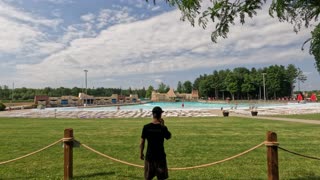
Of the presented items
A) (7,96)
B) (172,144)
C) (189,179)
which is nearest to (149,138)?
(189,179)

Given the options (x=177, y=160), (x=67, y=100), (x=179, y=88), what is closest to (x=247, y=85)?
(x=179, y=88)

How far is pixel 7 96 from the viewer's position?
516 ft

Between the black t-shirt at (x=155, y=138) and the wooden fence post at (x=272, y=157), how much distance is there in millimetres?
2226

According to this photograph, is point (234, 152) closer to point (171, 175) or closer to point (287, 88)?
point (171, 175)

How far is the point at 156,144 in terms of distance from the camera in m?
6.42

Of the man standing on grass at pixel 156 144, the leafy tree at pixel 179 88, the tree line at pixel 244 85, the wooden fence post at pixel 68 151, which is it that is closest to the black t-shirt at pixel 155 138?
the man standing on grass at pixel 156 144

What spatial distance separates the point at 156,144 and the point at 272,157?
247 cm

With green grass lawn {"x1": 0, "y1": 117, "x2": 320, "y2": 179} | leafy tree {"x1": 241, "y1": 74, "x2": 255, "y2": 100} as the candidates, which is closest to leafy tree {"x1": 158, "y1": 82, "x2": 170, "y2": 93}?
leafy tree {"x1": 241, "y1": 74, "x2": 255, "y2": 100}

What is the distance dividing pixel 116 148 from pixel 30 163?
3.74 metres

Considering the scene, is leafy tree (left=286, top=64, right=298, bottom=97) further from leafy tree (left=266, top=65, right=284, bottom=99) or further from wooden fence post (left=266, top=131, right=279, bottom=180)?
wooden fence post (left=266, top=131, right=279, bottom=180)

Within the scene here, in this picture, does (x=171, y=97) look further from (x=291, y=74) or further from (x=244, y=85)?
(x=291, y=74)

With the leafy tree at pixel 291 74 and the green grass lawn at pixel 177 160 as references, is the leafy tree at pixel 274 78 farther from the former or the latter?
the green grass lawn at pixel 177 160

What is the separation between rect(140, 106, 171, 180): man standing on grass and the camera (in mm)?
6371

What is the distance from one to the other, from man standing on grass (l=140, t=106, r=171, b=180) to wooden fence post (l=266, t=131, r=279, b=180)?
219 cm
